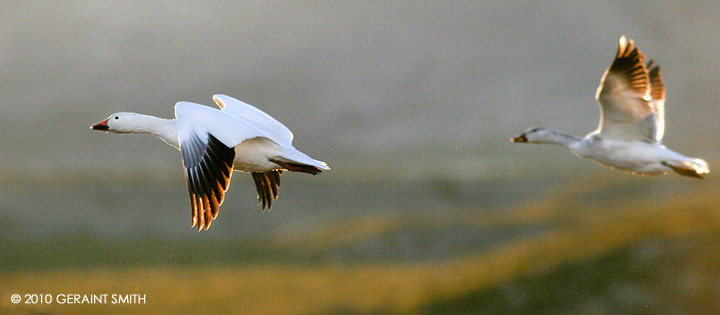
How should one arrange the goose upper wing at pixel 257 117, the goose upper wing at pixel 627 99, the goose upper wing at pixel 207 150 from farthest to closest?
Result: the goose upper wing at pixel 627 99
the goose upper wing at pixel 257 117
the goose upper wing at pixel 207 150

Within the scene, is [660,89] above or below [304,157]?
above

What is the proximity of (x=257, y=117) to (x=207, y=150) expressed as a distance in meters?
1.35

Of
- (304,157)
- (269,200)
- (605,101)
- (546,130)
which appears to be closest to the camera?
(304,157)

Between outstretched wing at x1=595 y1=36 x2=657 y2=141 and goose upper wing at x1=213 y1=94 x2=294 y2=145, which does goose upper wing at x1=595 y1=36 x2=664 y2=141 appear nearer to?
outstretched wing at x1=595 y1=36 x2=657 y2=141

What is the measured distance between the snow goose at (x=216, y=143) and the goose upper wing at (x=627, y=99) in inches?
140

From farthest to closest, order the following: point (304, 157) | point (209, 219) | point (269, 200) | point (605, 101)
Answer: point (605, 101)
point (269, 200)
point (304, 157)
point (209, 219)

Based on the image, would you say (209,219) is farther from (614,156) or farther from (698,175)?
(698,175)

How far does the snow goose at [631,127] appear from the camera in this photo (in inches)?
283

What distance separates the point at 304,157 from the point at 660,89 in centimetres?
455

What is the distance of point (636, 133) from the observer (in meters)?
7.61

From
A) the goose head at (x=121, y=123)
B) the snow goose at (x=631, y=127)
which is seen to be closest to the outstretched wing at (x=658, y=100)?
the snow goose at (x=631, y=127)

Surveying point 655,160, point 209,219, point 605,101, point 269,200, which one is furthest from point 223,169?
point 655,160

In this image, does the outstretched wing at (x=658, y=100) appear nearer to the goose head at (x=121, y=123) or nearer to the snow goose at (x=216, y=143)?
the snow goose at (x=216, y=143)

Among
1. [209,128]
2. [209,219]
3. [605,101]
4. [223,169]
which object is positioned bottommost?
[209,219]
